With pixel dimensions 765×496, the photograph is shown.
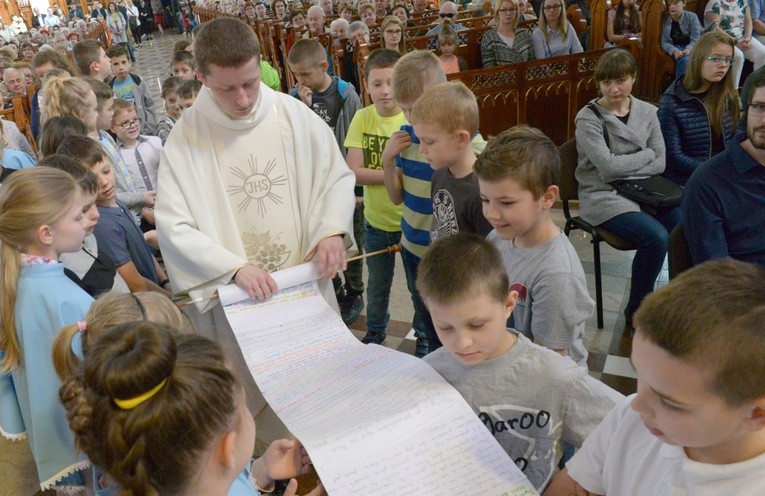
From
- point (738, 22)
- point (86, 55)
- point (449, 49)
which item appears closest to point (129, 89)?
point (86, 55)

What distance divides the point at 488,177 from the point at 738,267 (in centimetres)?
96

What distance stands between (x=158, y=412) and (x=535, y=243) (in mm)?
1208

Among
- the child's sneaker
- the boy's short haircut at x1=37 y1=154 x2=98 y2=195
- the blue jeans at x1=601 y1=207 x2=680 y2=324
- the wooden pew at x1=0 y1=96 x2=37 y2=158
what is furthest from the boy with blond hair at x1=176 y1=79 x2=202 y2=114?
the blue jeans at x1=601 y1=207 x2=680 y2=324

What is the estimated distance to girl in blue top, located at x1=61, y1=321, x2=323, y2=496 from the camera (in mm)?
960

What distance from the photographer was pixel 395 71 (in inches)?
100

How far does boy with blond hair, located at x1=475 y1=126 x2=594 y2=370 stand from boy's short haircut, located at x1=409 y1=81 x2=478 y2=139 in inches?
10.2

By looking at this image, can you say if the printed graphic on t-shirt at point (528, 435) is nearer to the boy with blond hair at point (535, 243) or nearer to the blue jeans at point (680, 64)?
the boy with blond hair at point (535, 243)

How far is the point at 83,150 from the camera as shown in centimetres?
270

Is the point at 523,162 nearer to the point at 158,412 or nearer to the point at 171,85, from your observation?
the point at 158,412

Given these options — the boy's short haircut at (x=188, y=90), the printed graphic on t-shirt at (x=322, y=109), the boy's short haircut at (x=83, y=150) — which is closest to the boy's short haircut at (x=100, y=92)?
the boy's short haircut at (x=188, y=90)

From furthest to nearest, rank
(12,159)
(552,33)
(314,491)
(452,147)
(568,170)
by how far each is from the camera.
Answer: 1. (552,33)
2. (12,159)
3. (568,170)
4. (452,147)
5. (314,491)

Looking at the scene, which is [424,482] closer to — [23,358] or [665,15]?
[23,358]

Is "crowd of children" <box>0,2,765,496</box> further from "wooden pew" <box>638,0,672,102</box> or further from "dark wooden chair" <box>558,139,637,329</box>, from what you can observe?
"wooden pew" <box>638,0,672,102</box>

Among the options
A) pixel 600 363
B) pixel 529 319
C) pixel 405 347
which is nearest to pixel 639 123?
pixel 600 363
